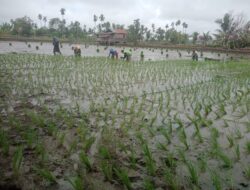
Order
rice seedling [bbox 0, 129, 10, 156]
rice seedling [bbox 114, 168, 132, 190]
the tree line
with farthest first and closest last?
the tree line < rice seedling [bbox 0, 129, 10, 156] < rice seedling [bbox 114, 168, 132, 190]

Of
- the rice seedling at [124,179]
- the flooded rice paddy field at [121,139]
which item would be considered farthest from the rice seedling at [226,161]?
the rice seedling at [124,179]

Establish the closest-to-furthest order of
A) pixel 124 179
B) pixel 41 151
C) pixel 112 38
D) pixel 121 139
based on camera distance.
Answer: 1. pixel 124 179
2. pixel 41 151
3. pixel 121 139
4. pixel 112 38

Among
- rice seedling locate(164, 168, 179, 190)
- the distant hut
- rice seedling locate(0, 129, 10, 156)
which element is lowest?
rice seedling locate(164, 168, 179, 190)

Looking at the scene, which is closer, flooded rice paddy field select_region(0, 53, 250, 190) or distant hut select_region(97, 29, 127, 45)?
flooded rice paddy field select_region(0, 53, 250, 190)

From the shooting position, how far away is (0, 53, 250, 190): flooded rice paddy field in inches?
104

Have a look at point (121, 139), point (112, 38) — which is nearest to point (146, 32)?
point (112, 38)

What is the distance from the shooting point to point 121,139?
12.0ft

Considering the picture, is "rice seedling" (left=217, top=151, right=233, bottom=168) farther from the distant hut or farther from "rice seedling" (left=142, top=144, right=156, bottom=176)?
the distant hut

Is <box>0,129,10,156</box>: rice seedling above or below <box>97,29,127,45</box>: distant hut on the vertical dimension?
below

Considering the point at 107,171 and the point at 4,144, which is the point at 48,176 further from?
the point at 4,144

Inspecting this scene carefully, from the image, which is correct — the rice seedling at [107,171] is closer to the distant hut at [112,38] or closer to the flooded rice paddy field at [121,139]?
the flooded rice paddy field at [121,139]

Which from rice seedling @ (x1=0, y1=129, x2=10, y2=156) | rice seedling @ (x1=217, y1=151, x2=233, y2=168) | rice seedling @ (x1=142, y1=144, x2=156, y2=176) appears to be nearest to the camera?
rice seedling @ (x1=142, y1=144, x2=156, y2=176)

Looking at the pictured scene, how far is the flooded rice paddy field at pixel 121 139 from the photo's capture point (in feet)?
8.66

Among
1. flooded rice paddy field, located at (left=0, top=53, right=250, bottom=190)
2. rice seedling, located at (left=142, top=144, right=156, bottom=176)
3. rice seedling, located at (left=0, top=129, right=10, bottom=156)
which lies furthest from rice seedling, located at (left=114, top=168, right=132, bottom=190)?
rice seedling, located at (left=0, top=129, right=10, bottom=156)
